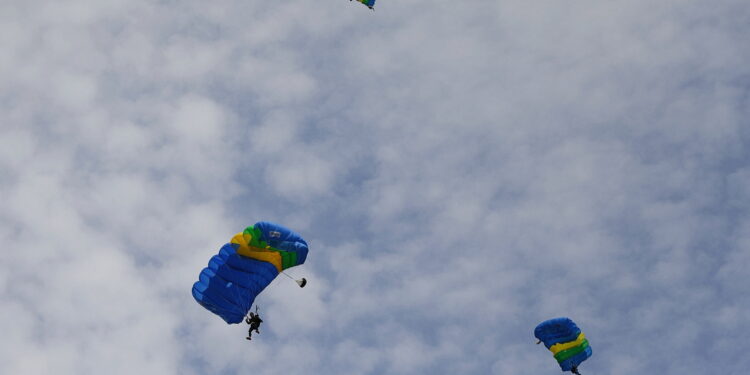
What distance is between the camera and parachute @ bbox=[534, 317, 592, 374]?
4687 cm

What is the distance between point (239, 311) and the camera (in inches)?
1602

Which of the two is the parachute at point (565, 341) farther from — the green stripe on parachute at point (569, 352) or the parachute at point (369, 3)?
the parachute at point (369, 3)

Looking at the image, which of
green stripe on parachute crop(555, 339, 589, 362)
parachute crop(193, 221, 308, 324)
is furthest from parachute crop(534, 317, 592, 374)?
parachute crop(193, 221, 308, 324)

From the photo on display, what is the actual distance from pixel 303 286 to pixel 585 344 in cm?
1671

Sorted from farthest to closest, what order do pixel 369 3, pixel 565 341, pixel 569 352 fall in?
1. pixel 369 3
2. pixel 569 352
3. pixel 565 341

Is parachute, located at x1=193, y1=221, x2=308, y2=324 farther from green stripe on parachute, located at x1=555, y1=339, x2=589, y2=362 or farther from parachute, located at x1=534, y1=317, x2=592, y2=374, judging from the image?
green stripe on parachute, located at x1=555, y1=339, x2=589, y2=362

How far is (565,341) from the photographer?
157ft

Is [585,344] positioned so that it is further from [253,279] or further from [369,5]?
[369,5]

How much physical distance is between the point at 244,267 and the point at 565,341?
17645mm

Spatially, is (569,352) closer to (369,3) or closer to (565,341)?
(565,341)

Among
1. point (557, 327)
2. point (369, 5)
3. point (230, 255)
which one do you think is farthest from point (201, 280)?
point (369, 5)

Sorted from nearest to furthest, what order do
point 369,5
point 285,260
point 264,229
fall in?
point 264,229 → point 285,260 → point 369,5

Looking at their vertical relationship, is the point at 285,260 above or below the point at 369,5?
below

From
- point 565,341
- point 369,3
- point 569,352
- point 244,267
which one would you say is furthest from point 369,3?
point 569,352
